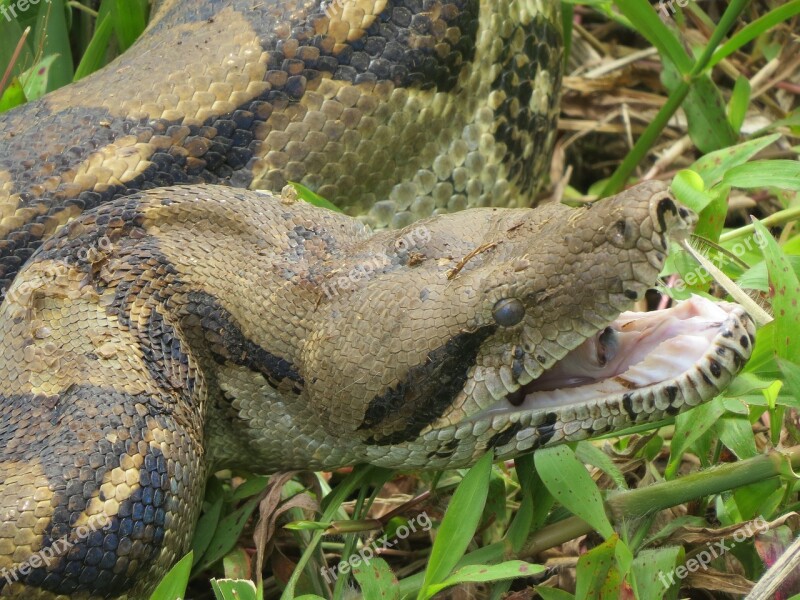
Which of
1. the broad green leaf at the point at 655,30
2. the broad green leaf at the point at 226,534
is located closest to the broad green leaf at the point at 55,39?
the broad green leaf at the point at 226,534

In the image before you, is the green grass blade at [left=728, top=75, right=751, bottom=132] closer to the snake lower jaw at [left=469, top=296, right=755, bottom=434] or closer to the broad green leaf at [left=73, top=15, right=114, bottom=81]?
the snake lower jaw at [left=469, top=296, right=755, bottom=434]

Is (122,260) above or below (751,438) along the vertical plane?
above

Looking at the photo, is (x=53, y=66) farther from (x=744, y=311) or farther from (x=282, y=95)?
(x=744, y=311)

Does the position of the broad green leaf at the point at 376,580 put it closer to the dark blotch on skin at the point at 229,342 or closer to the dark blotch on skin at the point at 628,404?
the dark blotch on skin at the point at 229,342

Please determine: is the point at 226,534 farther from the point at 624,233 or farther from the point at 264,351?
the point at 624,233

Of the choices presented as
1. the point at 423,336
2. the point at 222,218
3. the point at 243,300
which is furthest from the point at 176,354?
the point at 423,336

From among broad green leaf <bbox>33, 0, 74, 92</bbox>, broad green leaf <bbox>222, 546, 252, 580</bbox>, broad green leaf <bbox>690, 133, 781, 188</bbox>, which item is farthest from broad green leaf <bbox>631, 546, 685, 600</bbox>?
broad green leaf <bbox>33, 0, 74, 92</bbox>
